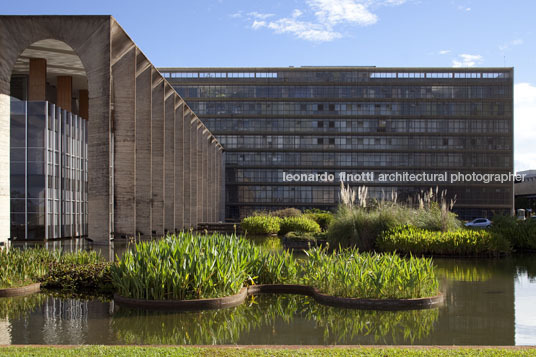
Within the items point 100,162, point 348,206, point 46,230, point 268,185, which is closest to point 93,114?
point 100,162

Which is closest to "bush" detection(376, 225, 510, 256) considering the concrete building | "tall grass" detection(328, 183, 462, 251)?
"tall grass" detection(328, 183, 462, 251)

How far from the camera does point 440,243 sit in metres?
19.2

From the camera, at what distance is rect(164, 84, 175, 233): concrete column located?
36125 mm

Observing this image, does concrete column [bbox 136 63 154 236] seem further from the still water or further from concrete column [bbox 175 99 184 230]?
the still water

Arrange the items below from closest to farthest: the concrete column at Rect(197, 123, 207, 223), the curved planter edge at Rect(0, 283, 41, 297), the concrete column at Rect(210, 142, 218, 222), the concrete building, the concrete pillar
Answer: the curved planter edge at Rect(0, 283, 41, 297), the concrete building, the concrete pillar, the concrete column at Rect(197, 123, 207, 223), the concrete column at Rect(210, 142, 218, 222)

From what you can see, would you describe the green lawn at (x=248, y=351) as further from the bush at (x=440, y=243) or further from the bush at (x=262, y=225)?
the bush at (x=262, y=225)

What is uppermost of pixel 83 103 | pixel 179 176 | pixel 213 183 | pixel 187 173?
pixel 83 103

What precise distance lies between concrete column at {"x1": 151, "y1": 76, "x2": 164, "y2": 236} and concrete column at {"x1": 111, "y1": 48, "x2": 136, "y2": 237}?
258 inches

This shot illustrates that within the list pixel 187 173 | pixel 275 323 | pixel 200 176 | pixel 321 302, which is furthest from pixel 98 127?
pixel 200 176

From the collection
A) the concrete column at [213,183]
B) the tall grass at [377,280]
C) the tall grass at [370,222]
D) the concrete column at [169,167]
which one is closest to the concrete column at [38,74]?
the concrete column at [169,167]

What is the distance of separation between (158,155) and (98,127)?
10529 mm

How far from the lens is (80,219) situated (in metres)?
32.0

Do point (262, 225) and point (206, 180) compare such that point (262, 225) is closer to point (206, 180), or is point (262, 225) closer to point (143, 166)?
point (143, 166)

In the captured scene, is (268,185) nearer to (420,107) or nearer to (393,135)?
(393,135)
